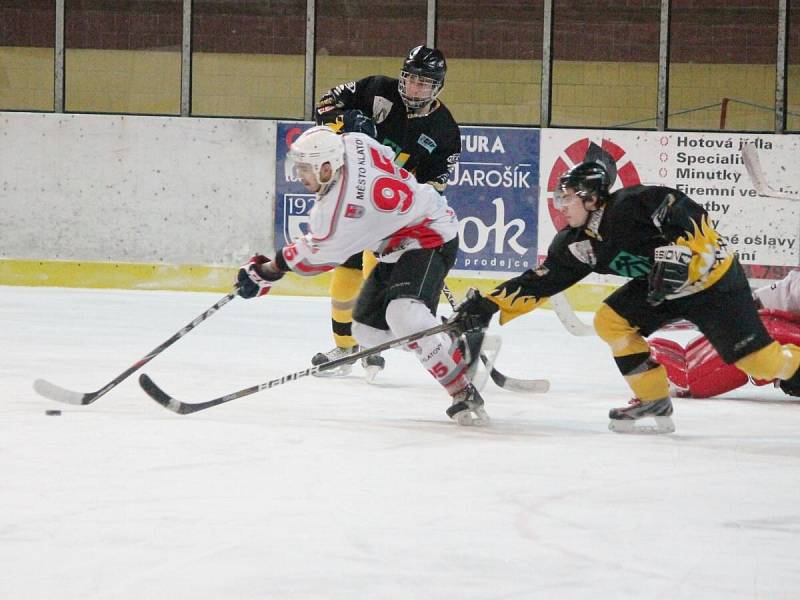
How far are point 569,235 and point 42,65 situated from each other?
5939 mm

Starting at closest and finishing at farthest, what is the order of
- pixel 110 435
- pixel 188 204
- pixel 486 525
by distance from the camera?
pixel 486 525, pixel 110 435, pixel 188 204

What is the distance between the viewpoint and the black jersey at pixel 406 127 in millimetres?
4656

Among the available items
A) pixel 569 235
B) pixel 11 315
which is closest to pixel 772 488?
pixel 569 235

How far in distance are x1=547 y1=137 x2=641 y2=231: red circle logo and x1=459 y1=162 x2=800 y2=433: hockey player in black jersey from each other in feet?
12.8

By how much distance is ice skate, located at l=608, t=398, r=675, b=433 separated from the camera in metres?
3.52

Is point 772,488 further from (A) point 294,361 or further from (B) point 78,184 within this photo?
(B) point 78,184

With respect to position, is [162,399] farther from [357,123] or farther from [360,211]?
[357,123]

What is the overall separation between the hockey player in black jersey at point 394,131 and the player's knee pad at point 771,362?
1534mm

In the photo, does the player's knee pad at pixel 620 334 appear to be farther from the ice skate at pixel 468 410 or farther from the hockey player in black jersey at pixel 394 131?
the hockey player in black jersey at pixel 394 131

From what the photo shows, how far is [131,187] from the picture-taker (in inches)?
309

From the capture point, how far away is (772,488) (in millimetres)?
2797

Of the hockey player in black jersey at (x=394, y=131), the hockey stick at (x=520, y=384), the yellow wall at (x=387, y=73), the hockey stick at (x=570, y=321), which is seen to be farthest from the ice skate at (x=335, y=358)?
the yellow wall at (x=387, y=73)

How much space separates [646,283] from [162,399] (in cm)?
139

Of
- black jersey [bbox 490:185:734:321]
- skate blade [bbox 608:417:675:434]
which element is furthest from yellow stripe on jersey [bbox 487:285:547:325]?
skate blade [bbox 608:417:675:434]
